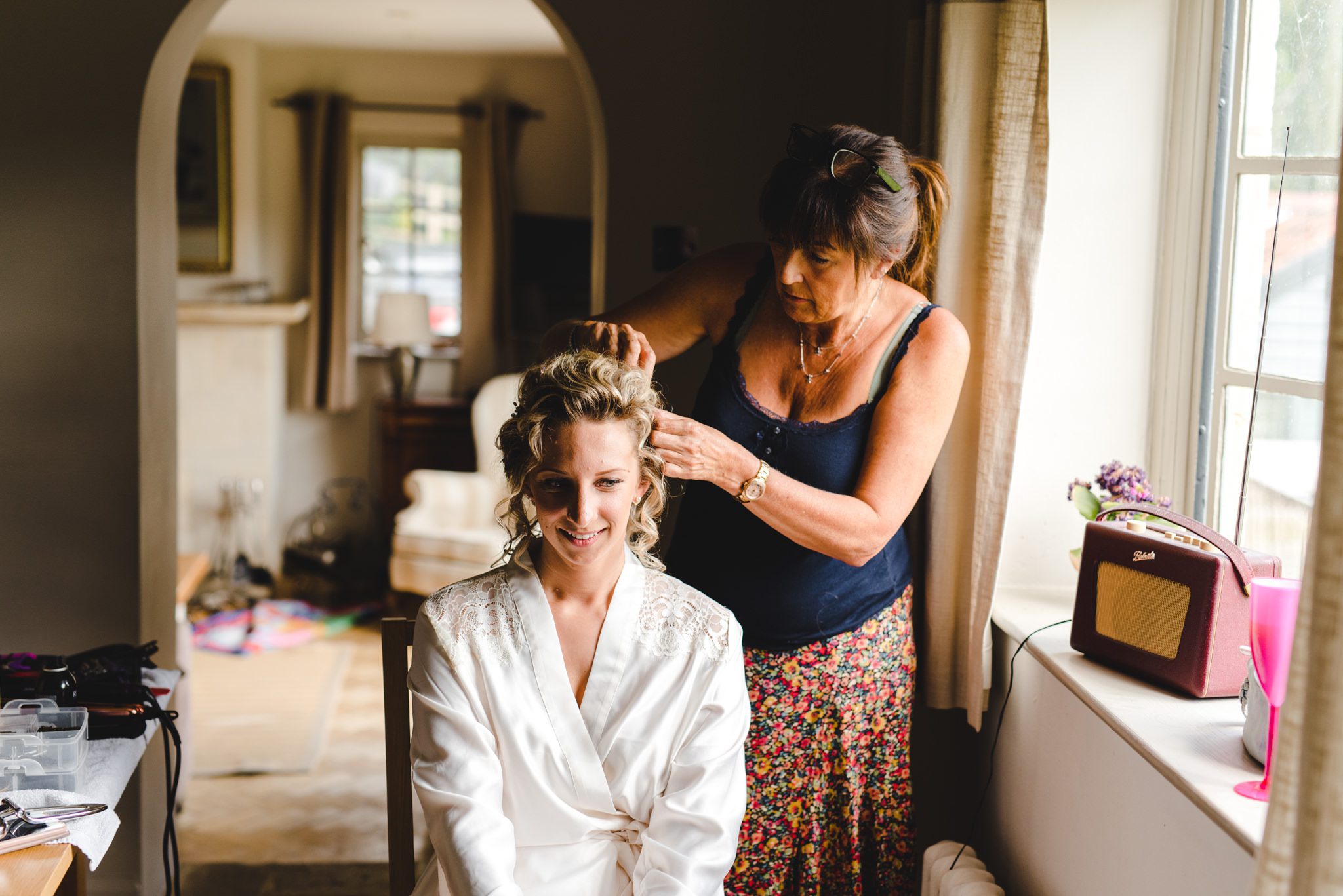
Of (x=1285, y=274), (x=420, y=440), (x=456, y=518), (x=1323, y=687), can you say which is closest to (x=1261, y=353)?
(x=1285, y=274)

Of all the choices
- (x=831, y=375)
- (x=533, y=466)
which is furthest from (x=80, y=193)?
(x=831, y=375)

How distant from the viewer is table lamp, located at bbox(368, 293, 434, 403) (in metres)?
5.58

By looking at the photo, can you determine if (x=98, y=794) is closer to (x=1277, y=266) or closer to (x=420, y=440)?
(x=1277, y=266)

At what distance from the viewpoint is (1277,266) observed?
5.50 ft

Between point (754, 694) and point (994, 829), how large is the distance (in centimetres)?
61

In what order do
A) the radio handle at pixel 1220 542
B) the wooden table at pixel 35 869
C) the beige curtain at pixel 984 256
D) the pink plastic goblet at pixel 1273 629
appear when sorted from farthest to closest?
the beige curtain at pixel 984 256 < the radio handle at pixel 1220 542 < the wooden table at pixel 35 869 < the pink plastic goblet at pixel 1273 629

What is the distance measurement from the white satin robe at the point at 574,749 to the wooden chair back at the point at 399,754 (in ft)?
0.25

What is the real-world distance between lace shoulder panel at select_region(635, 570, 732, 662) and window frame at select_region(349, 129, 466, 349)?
177 inches

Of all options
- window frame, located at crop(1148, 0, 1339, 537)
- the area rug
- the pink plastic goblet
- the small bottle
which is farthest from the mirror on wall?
the pink plastic goblet

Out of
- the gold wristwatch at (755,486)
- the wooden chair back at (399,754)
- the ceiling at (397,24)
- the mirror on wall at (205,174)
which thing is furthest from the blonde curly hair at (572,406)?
the mirror on wall at (205,174)

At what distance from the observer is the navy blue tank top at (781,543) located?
1647 mm

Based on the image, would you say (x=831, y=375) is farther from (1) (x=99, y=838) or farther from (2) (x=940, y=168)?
(1) (x=99, y=838)

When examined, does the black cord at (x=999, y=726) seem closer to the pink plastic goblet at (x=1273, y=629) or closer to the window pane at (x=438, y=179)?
the pink plastic goblet at (x=1273, y=629)

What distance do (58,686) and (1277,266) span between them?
75.9 inches
